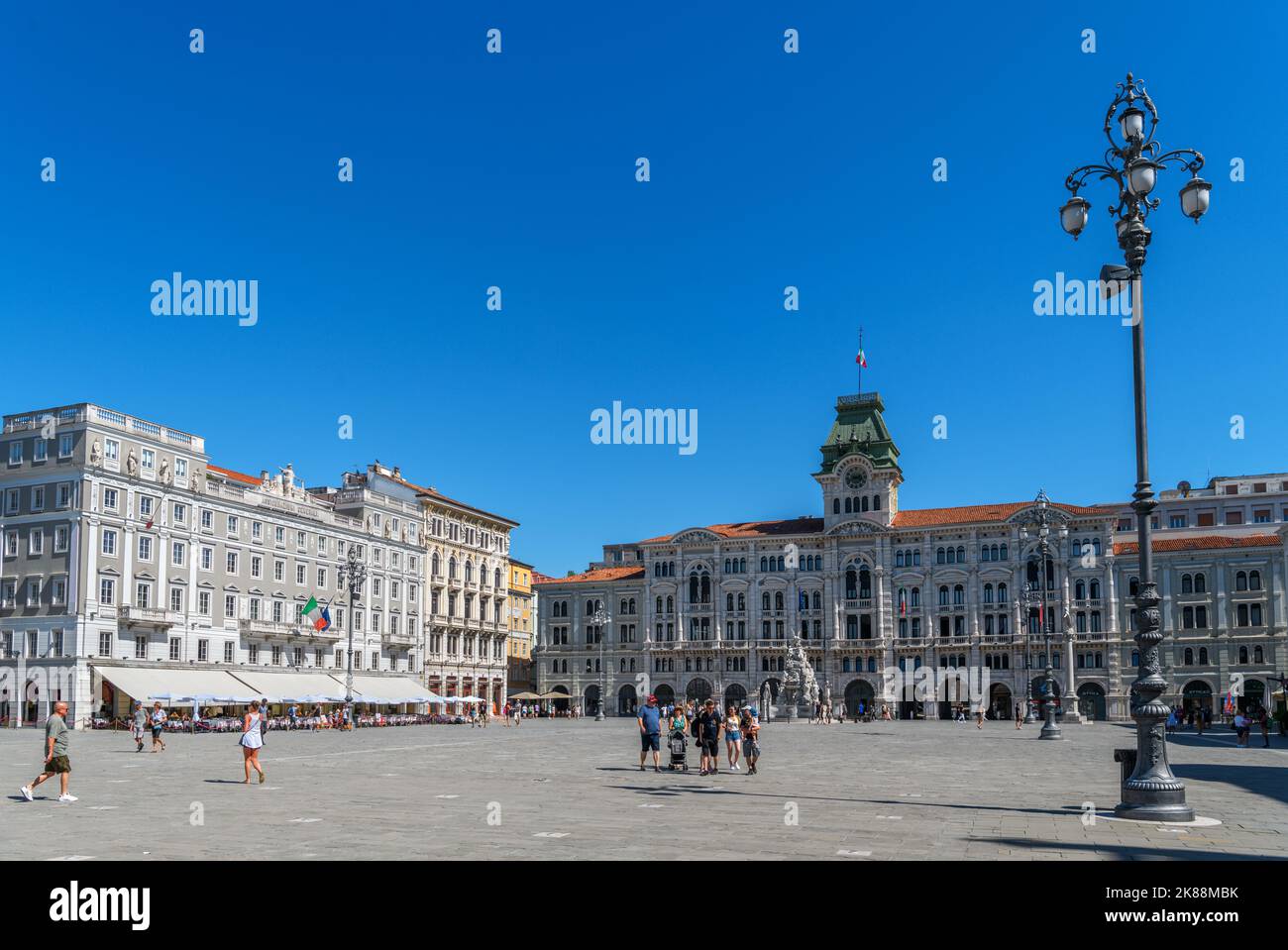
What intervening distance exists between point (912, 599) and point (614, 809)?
3297 inches

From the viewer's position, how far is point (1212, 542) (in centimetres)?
8931

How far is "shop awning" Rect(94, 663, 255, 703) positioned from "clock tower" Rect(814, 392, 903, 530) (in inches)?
2126

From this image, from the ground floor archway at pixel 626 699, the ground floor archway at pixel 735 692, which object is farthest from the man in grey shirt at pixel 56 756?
the ground floor archway at pixel 626 699

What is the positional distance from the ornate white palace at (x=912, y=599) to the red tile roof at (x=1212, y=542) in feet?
0.62

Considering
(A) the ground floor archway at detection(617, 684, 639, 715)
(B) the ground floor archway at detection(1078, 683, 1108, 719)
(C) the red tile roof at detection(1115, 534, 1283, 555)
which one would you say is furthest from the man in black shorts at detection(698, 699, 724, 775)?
(A) the ground floor archway at detection(617, 684, 639, 715)

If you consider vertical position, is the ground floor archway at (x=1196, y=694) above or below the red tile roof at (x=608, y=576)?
below

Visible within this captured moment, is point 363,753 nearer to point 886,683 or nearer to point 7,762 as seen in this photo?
point 7,762

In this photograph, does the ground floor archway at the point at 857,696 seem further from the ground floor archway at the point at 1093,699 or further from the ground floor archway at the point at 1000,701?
the ground floor archway at the point at 1093,699

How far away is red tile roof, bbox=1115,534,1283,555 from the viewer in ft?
288

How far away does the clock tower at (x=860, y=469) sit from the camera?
101m

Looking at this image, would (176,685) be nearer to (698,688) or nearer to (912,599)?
(698,688)
